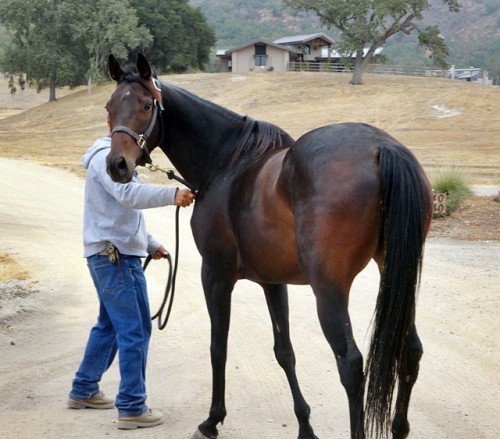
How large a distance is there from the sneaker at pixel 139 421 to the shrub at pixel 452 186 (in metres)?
10.4

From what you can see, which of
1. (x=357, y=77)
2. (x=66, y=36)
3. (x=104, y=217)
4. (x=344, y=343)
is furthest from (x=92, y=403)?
(x=66, y=36)

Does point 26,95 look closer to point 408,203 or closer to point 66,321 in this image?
point 66,321

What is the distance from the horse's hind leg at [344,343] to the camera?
372 cm

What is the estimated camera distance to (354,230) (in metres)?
3.70

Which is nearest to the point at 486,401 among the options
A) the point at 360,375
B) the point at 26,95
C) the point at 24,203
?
the point at 360,375

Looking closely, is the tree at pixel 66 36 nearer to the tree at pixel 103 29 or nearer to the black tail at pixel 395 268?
the tree at pixel 103 29

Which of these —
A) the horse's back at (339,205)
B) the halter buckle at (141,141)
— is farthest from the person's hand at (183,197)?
the horse's back at (339,205)

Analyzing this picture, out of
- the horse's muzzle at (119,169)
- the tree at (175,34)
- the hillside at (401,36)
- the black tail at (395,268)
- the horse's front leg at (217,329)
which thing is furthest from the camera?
the hillside at (401,36)

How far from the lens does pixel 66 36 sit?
55.9 meters

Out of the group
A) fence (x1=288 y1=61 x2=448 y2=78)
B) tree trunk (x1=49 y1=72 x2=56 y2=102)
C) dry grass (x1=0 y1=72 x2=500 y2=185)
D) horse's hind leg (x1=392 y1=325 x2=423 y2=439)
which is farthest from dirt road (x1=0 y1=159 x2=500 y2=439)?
fence (x1=288 y1=61 x2=448 y2=78)

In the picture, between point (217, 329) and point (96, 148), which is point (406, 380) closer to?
point (217, 329)

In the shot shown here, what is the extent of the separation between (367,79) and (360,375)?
169 ft

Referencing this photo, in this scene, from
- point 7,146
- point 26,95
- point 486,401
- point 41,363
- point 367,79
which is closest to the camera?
point 486,401

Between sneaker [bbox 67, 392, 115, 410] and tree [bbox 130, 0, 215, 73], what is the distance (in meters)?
58.1
